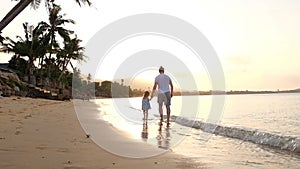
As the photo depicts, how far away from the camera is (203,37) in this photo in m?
8.96

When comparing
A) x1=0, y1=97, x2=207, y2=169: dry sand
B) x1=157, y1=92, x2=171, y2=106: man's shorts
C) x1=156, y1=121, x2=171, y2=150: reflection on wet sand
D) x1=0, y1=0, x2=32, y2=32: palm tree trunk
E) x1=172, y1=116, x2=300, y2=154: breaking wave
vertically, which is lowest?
x1=172, y1=116, x2=300, y2=154: breaking wave

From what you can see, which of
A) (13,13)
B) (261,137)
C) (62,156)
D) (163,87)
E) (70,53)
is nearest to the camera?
(62,156)

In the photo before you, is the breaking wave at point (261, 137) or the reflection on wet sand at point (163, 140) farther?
the breaking wave at point (261, 137)

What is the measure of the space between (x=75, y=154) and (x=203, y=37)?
181 inches

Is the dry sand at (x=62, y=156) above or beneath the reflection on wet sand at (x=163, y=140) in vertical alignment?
above

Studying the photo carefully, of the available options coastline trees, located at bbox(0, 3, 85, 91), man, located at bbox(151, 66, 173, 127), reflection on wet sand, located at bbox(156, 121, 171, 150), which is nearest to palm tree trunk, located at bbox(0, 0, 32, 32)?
reflection on wet sand, located at bbox(156, 121, 171, 150)

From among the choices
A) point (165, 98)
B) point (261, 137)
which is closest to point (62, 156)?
point (261, 137)

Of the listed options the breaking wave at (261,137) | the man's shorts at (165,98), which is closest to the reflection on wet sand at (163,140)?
the man's shorts at (165,98)

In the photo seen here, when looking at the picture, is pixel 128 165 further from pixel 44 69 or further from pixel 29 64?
pixel 44 69

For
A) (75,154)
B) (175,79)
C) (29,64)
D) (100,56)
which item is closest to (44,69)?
(29,64)

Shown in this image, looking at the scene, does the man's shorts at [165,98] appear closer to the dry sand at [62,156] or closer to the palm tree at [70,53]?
the dry sand at [62,156]

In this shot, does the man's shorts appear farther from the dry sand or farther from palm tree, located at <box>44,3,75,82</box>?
palm tree, located at <box>44,3,75,82</box>

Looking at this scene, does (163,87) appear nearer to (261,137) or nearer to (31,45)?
(261,137)

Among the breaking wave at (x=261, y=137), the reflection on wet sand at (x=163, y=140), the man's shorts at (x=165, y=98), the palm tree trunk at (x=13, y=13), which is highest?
the palm tree trunk at (x=13, y=13)
